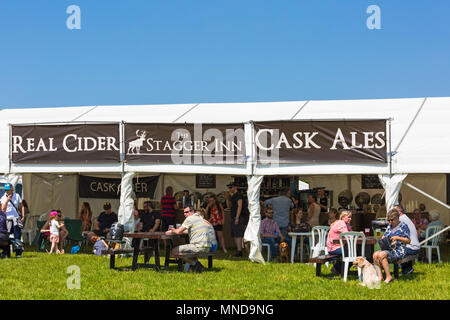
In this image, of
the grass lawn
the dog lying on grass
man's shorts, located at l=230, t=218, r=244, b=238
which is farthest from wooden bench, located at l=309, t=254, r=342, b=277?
man's shorts, located at l=230, t=218, r=244, b=238

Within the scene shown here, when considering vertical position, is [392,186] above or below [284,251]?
above

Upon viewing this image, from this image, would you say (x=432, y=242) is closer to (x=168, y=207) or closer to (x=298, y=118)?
(x=298, y=118)

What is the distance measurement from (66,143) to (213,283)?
5131 mm

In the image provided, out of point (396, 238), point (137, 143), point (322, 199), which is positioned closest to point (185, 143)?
point (137, 143)

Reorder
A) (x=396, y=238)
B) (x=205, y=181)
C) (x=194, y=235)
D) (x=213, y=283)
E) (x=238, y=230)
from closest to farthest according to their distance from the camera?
(x=213, y=283) < (x=396, y=238) < (x=194, y=235) < (x=238, y=230) < (x=205, y=181)

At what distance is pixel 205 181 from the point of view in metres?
15.9

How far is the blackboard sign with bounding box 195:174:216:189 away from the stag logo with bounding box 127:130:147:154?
4844 millimetres

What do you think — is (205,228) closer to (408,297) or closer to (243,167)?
(243,167)

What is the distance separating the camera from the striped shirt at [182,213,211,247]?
8.91 metres

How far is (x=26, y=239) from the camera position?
594 inches

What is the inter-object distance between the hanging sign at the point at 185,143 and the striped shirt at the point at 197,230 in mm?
1993

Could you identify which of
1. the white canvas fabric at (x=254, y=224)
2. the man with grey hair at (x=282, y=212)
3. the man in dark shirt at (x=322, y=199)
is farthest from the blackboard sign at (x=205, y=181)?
the white canvas fabric at (x=254, y=224)

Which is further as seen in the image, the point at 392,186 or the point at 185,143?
the point at 185,143

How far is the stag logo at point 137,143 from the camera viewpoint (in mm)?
11180
